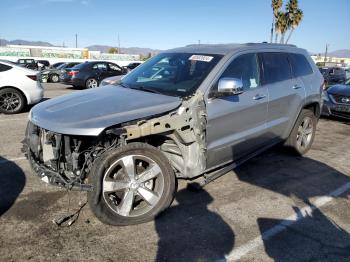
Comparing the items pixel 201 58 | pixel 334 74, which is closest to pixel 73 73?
pixel 201 58

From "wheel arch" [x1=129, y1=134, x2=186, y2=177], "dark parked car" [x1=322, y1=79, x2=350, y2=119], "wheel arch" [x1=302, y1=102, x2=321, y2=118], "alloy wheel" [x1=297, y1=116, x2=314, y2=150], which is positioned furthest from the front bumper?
"dark parked car" [x1=322, y1=79, x2=350, y2=119]

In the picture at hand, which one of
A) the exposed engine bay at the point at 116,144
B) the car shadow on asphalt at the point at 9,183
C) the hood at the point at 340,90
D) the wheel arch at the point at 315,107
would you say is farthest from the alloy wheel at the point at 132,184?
the hood at the point at 340,90

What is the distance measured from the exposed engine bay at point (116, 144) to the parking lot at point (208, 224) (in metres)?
0.49

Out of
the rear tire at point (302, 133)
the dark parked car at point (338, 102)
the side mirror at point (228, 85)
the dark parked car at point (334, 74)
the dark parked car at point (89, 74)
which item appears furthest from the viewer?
the dark parked car at point (334, 74)

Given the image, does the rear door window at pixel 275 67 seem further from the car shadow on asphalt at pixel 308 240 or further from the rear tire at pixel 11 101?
the rear tire at pixel 11 101

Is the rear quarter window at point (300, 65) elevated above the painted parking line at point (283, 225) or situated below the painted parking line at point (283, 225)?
above

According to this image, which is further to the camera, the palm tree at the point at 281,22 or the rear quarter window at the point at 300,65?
the palm tree at the point at 281,22

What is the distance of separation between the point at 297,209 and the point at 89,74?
1506 centimetres

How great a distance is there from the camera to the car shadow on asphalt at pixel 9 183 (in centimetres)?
386

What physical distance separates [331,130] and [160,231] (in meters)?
6.54

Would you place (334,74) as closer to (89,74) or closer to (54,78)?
(89,74)

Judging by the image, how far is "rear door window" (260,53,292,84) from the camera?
4.79 metres

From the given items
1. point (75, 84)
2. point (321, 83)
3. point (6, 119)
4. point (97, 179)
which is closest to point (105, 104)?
point (97, 179)

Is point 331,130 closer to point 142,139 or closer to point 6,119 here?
point 142,139
